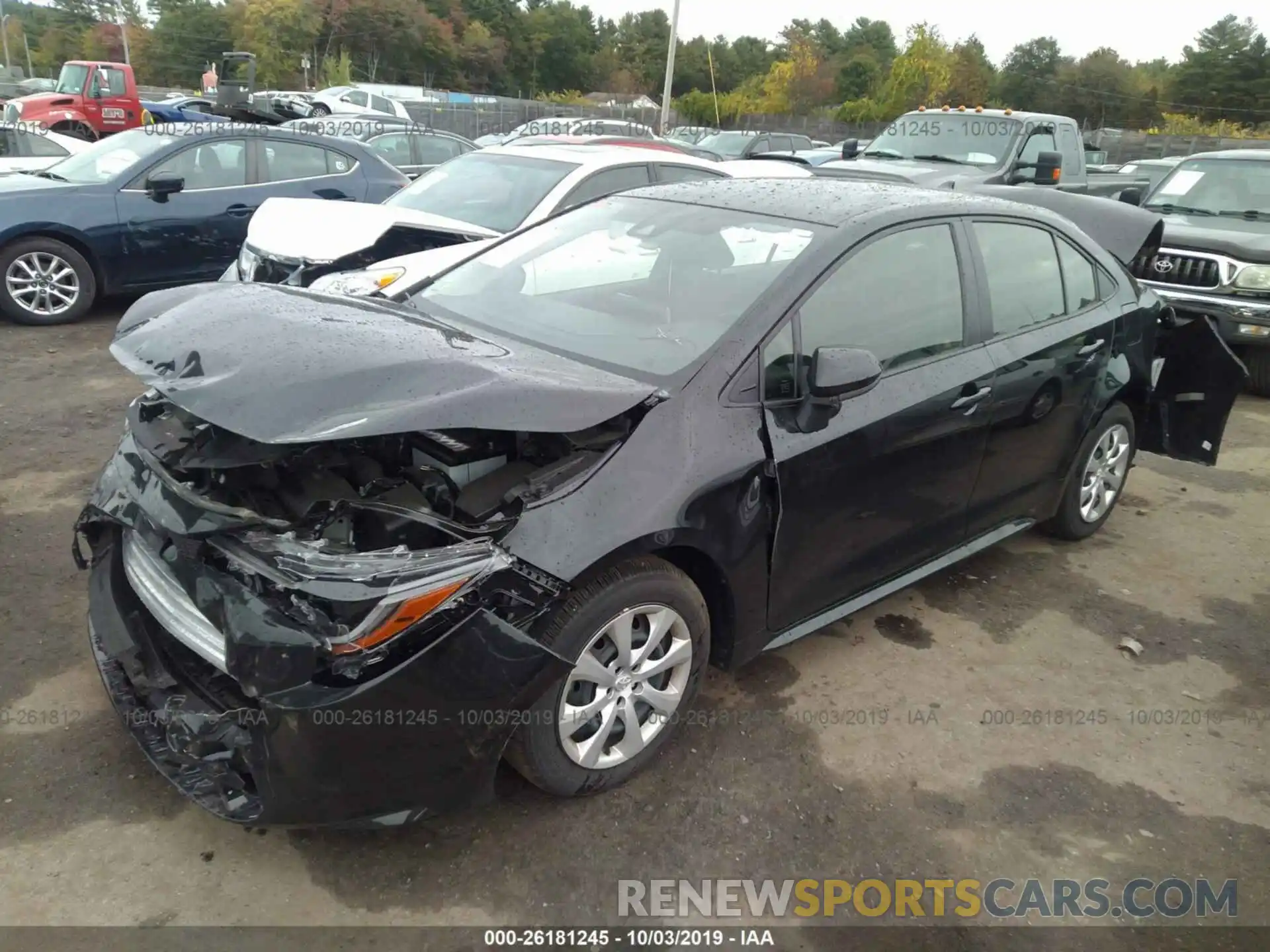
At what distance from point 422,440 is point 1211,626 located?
358 cm

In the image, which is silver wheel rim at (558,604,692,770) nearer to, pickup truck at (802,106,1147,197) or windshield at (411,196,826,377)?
windshield at (411,196,826,377)

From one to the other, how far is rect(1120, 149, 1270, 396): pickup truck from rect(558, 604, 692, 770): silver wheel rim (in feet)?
18.0

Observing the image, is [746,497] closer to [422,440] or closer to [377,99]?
[422,440]

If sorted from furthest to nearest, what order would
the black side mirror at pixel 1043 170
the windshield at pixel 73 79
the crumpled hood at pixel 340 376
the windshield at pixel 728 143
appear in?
1. the windshield at pixel 728 143
2. the windshield at pixel 73 79
3. the black side mirror at pixel 1043 170
4. the crumpled hood at pixel 340 376

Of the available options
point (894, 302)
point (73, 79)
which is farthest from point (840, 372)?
point (73, 79)

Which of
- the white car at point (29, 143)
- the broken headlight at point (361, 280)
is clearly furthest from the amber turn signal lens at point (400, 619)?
the white car at point (29, 143)

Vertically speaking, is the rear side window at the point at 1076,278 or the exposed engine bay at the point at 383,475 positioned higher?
the rear side window at the point at 1076,278

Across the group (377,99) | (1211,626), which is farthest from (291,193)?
(377,99)

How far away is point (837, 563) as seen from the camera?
327cm

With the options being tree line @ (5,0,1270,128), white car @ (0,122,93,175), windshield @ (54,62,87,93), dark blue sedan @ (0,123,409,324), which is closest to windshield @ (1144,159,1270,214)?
dark blue sedan @ (0,123,409,324)

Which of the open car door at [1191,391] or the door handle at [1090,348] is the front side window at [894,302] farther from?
the open car door at [1191,391]

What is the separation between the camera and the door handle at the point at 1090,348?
13.5 ft

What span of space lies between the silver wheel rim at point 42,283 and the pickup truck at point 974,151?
696 cm

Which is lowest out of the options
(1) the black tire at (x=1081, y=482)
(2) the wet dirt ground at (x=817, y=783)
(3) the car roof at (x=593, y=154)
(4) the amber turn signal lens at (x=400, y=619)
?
(2) the wet dirt ground at (x=817, y=783)
